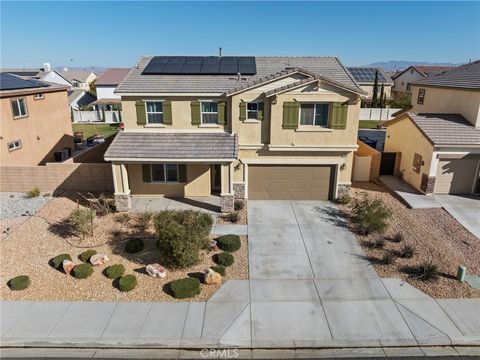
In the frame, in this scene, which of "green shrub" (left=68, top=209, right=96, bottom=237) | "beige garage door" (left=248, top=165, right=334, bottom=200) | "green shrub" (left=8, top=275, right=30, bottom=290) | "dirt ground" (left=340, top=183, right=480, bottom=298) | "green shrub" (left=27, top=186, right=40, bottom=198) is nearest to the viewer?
"green shrub" (left=8, top=275, right=30, bottom=290)

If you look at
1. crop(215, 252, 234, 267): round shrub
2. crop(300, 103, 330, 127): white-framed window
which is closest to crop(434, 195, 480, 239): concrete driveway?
crop(300, 103, 330, 127): white-framed window

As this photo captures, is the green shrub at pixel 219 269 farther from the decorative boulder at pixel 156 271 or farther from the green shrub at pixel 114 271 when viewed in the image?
the green shrub at pixel 114 271

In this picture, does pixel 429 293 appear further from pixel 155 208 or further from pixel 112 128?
pixel 112 128

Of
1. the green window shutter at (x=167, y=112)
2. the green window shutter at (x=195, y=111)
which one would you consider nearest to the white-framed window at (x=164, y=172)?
the green window shutter at (x=167, y=112)

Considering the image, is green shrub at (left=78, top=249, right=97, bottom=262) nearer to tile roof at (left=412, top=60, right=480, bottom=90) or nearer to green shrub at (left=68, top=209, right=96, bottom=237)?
green shrub at (left=68, top=209, right=96, bottom=237)

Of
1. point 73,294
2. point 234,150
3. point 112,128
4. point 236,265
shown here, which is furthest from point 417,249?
point 112,128

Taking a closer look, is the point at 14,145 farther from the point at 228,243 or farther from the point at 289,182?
the point at 289,182

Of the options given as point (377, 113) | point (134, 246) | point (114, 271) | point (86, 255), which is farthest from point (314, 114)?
point (377, 113)
